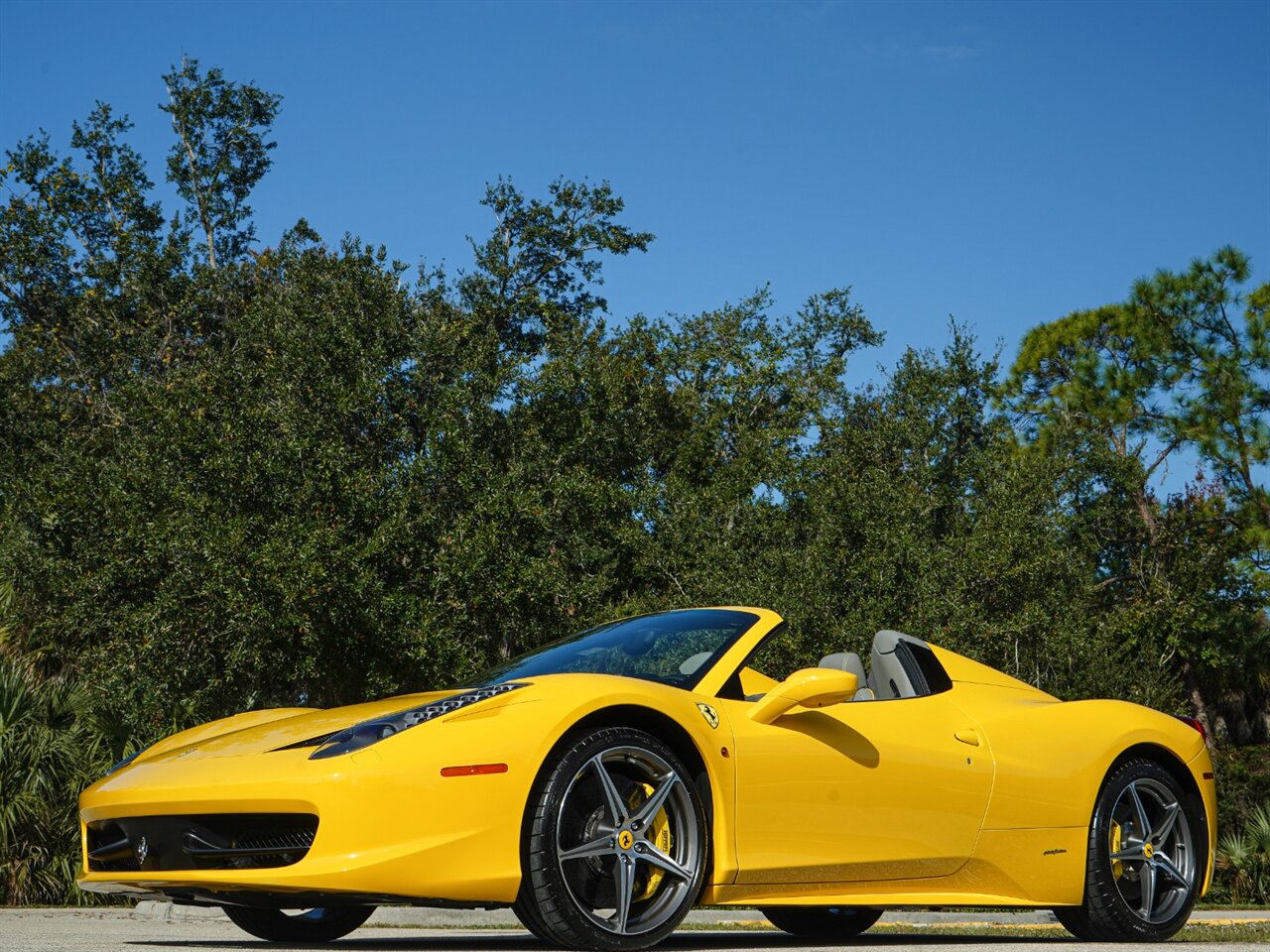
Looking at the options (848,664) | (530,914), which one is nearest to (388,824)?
(530,914)

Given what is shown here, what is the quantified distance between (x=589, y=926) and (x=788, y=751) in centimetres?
110

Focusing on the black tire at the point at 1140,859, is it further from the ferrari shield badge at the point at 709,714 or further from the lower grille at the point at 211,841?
the lower grille at the point at 211,841

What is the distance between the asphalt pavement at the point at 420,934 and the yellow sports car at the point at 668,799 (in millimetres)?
312

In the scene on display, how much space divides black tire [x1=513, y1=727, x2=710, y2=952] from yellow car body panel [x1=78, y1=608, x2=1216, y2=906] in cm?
7

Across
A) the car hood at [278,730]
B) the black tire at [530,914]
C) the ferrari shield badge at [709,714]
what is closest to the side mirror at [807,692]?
the ferrari shield badge at [709,714]

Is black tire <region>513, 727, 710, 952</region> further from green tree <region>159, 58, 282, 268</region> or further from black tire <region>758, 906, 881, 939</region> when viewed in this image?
green tree <region>159, 58, 282, 268</region>

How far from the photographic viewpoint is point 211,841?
16.0 feet

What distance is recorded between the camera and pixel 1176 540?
1294 inches

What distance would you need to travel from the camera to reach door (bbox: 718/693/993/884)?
5418mm

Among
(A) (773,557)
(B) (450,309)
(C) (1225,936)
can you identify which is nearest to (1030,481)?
(A) (773,557)

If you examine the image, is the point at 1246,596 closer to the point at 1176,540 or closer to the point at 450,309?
the point at 1176,540

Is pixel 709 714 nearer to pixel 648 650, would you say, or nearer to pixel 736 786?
pixel 736 786

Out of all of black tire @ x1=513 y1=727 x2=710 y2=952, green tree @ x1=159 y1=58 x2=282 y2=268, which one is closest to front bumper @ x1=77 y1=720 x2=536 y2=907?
black tire @ x1=513 y1=727 x2=710 y2=952

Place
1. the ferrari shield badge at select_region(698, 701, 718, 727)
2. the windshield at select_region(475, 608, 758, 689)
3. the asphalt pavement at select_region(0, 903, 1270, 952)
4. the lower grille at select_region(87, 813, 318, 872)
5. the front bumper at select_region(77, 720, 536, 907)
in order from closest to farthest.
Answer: the front bumper at select_region(77, 720, 536, 907) → the lower grille at select_region(87, 813, 318, 872) → the ferrari shield badge at select_region(698, 701, 718, 727) → the asphalt pavement at select_region(0, 903, 1270, 952) → the windshield at select_region(475, 608, 758, 689)
